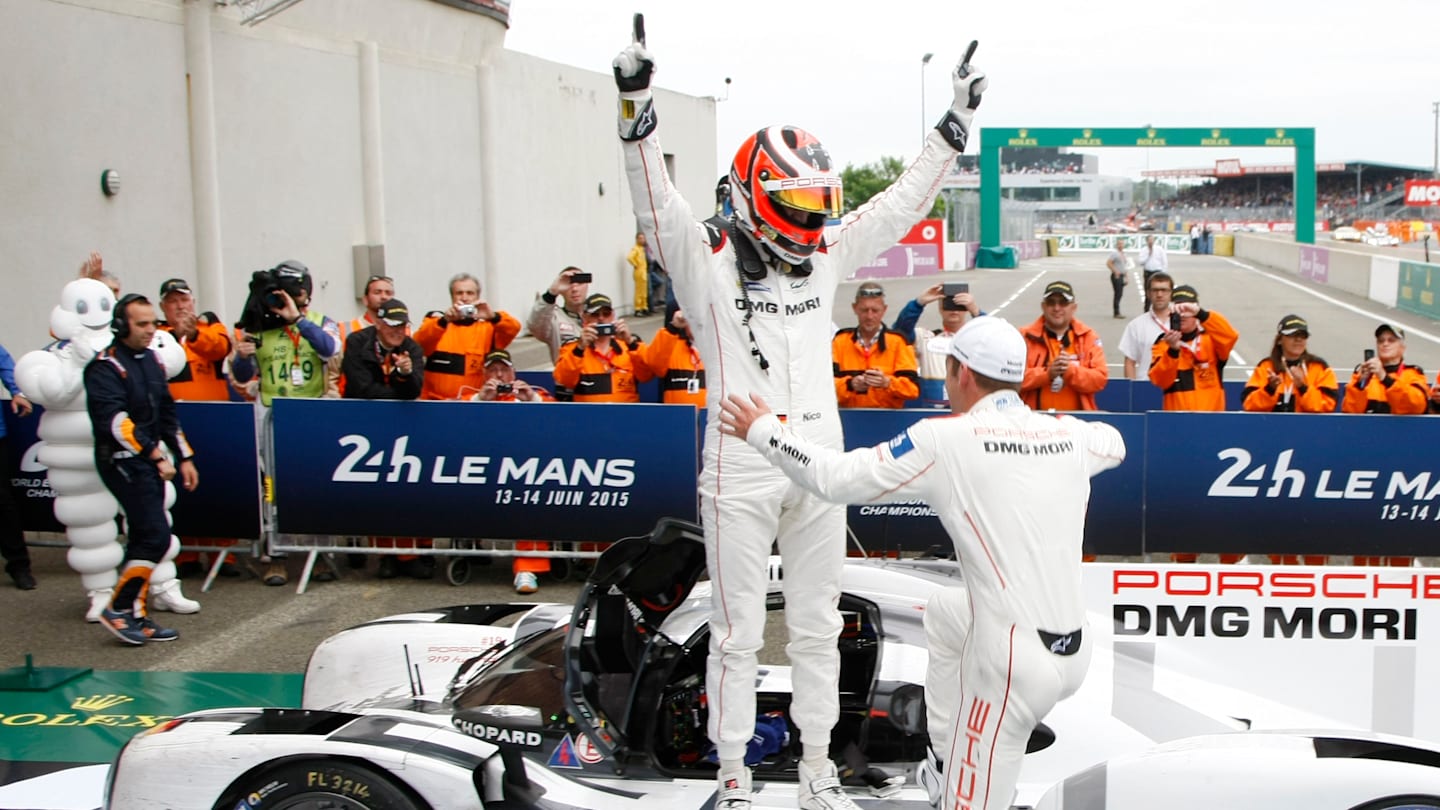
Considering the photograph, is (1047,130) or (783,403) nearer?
(783,403)

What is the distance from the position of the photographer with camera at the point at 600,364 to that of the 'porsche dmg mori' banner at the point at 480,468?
2.54 ft

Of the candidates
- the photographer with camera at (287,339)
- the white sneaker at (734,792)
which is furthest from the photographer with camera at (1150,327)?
the white sneaker at (734,792)

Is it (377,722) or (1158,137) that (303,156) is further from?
(1158,137)

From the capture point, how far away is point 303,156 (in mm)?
17047

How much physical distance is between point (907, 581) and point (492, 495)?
3949 mm

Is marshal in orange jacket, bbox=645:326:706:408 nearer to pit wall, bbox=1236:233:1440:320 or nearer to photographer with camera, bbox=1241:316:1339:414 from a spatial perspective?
photographer with camera, bbox=1241:316:1339:414

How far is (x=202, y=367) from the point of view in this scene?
9117 millimetres

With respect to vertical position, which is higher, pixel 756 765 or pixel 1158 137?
pixel 1158 137

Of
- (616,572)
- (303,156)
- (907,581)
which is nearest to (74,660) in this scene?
(616,572)

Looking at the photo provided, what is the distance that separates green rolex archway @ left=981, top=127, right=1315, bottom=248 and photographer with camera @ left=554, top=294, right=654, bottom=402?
3752 centimetres

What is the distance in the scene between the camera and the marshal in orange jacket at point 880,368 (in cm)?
830

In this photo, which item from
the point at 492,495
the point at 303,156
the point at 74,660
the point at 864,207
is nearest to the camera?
the point at 864,207

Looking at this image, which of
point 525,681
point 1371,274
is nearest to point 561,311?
point 525,681

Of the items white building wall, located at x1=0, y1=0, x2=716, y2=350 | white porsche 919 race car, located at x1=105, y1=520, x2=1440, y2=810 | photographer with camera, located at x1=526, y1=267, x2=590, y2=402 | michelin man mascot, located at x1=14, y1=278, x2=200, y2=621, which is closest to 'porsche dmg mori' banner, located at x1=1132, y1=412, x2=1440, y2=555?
white porsche 919 race car, located at x1=105, y1=520, x2=1440, y2=810
